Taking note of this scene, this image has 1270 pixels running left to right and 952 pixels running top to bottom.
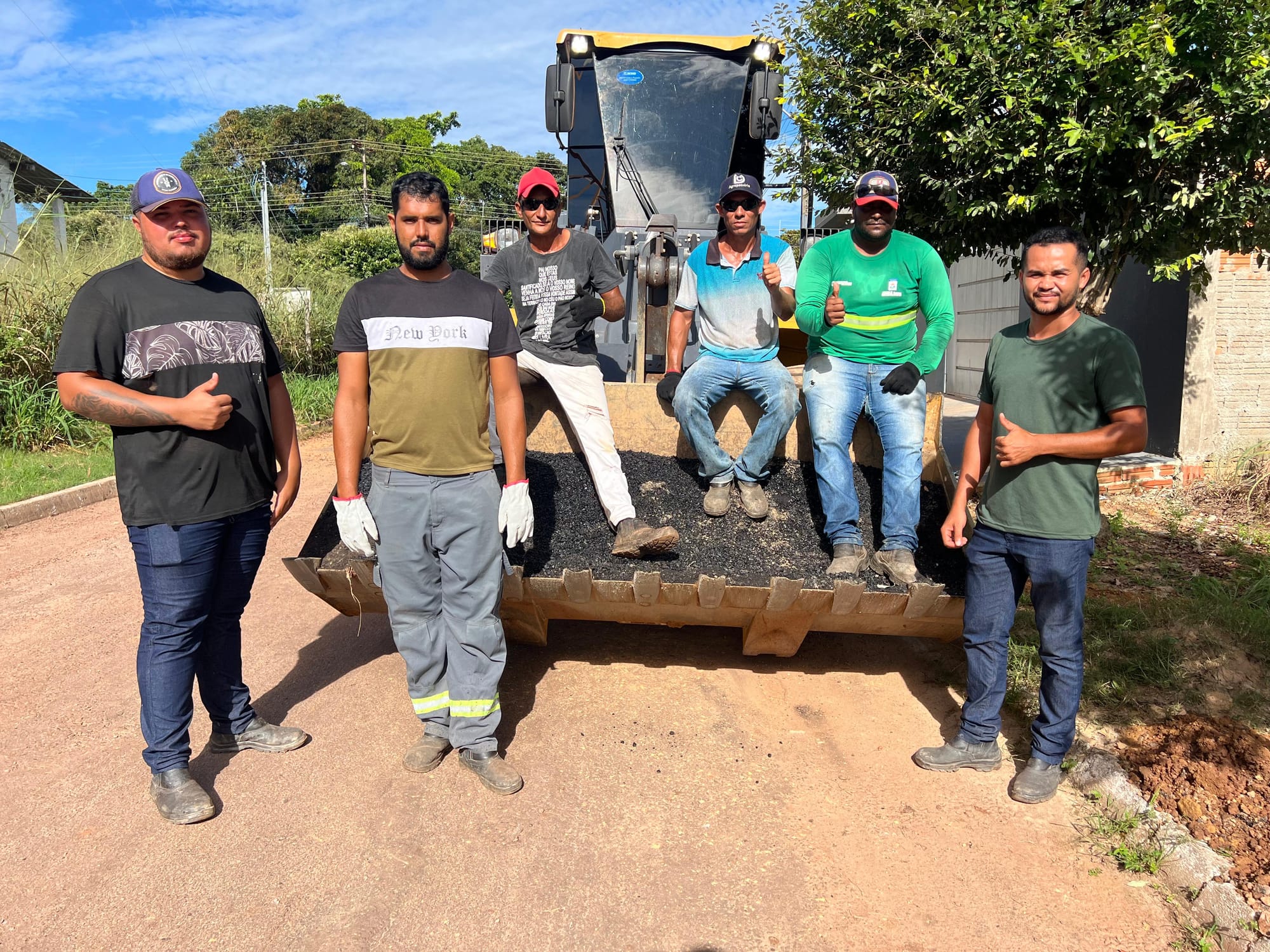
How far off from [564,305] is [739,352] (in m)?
0.87

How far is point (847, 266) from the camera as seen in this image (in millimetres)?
3793

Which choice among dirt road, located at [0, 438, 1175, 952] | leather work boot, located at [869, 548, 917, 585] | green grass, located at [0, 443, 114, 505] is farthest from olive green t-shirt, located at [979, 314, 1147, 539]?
green grass, located at [0, 443, 114, 505]

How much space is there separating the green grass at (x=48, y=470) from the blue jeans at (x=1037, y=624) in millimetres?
7231

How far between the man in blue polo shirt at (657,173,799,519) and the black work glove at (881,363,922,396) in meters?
0.45

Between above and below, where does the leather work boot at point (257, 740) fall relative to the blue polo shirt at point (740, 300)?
below

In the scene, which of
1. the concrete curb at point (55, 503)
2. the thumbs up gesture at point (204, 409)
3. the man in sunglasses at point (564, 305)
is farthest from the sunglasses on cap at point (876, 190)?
the concrete curb at point (55, 503)

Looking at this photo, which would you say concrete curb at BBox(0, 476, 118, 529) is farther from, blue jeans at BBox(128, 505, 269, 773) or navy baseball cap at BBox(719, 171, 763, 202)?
navy baseball cap at BBox(719, 171, 763, 202)

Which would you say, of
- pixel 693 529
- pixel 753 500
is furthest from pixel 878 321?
pixel 693 529

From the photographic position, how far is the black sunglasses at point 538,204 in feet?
12.8

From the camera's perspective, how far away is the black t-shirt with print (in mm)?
2707

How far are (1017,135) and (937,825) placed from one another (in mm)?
3679

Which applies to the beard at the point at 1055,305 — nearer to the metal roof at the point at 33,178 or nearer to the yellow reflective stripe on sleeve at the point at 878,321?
the yellow reflective stripe on sleeve at the point at 878,321

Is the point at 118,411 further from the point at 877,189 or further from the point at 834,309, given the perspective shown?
the point at 877,189

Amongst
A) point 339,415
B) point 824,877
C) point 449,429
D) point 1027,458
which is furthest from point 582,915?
point 1027,458
